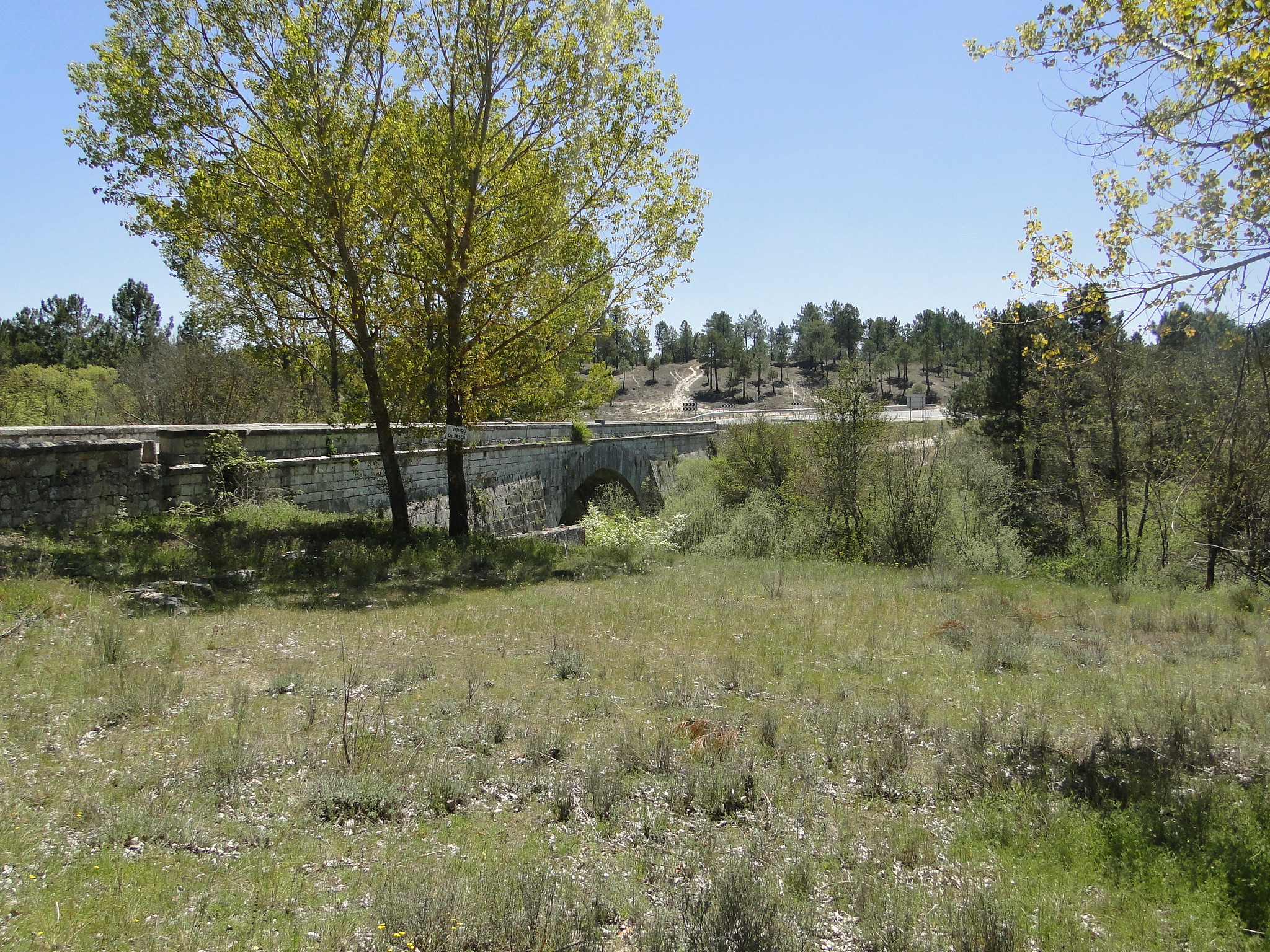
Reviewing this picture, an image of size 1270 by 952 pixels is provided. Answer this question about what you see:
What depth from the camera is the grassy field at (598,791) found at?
3.20m

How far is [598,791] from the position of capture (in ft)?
14.5

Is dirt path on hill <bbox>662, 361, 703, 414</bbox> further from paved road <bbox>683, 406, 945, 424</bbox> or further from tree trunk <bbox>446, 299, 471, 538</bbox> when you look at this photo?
tree trunk <bbox>446, 299, 471, 538</bbox>

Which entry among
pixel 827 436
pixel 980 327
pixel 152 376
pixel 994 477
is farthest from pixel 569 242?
pixel 152 376

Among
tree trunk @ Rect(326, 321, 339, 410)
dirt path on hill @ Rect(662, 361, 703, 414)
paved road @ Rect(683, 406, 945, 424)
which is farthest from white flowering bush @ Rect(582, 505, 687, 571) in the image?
dirt path on hill @ Rect(662, 361, 703, 414)

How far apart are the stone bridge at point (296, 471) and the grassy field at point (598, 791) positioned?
4194 mm

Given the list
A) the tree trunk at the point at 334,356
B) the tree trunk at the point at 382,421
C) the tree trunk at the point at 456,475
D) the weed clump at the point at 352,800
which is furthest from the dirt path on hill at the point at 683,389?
the weed clump at the point at 352,800

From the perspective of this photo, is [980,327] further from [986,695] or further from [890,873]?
[890,873]

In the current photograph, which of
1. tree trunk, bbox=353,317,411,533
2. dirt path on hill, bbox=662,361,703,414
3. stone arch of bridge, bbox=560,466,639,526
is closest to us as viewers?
tree trunk, bbox=353,317,411,533

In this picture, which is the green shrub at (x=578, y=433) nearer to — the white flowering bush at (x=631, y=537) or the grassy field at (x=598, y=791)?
the white flowering bush at (x=631, y=537)

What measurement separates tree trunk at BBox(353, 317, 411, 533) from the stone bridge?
61 cm

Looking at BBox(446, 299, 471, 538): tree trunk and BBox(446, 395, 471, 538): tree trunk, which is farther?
BBox(446, 395, 471, 538): tree trunk

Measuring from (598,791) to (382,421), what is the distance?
994cm

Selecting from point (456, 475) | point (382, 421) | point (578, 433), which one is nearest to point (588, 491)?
point (578, 433)

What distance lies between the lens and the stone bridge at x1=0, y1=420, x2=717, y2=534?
36.1ft
